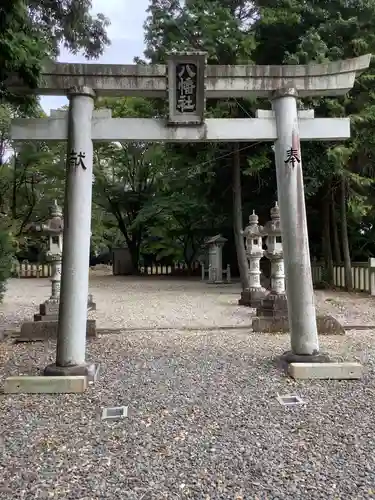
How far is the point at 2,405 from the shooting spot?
3.79 meters

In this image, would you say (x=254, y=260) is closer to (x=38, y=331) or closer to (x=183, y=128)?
(x=38, y=331)

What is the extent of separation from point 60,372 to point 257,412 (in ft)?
6.20

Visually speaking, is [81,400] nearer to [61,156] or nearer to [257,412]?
[257,412]

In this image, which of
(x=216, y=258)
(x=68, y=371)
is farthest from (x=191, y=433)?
(x=216, y=258)

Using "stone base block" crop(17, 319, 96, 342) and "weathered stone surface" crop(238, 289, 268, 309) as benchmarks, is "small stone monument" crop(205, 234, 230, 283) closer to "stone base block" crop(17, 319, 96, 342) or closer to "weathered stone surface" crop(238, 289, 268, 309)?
"weathered stone surface" crop(238, 289, 268, 309)

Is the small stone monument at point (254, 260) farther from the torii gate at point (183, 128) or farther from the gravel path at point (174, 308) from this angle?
the torii gate at point (183, 128)

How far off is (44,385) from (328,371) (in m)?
2.72

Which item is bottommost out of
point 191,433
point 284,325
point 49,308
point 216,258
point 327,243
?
point 191,433

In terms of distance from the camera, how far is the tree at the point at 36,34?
10.8 feet

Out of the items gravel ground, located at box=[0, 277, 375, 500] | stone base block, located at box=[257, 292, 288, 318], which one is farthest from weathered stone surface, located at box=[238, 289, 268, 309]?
gravel ground, located at box=[0, 277, 375, 500]

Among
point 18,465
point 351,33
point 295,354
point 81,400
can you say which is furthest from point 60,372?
point 351,33

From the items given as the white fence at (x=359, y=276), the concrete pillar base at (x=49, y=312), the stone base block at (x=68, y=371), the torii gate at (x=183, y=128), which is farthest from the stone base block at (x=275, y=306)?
the white fence at (x=359, y=276)

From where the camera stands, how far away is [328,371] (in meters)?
4.40

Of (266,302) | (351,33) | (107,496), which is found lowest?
(107,496)
